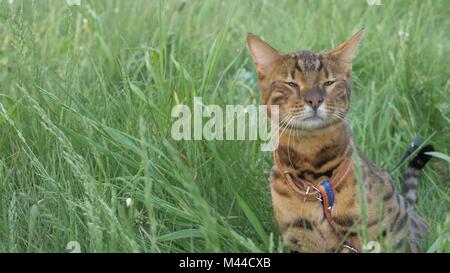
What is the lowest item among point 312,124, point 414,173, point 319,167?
point 414,173

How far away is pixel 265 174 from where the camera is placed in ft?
9.20

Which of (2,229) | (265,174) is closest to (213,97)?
(265,174)

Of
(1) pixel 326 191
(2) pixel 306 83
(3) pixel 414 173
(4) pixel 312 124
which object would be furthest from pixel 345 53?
(3) pixel 414 173

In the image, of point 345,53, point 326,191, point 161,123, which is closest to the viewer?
point 326,191

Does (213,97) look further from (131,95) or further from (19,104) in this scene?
(19,104)

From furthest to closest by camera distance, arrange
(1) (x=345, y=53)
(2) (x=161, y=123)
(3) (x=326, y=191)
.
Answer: (2) (x=161, y=123) → (1) (x=345, y=53) → (3) (x=326, y=191)

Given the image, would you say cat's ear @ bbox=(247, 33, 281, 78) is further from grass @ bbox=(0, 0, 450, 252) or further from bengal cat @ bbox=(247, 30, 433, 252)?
grass @ bbox=(0, 0, 450, 252)

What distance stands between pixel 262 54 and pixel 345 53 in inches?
10.6

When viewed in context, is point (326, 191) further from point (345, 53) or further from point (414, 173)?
point (414, 173)

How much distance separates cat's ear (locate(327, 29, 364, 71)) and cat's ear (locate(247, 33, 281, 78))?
18 cm

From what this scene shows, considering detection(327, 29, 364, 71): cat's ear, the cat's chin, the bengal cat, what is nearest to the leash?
the bengal cat

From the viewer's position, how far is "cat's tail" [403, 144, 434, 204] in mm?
2850

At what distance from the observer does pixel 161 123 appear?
8.78ft

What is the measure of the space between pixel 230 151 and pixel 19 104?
2.58 feet
